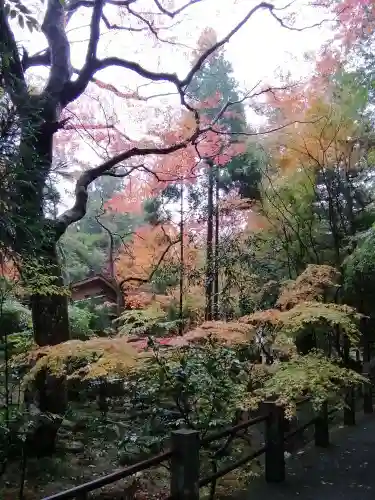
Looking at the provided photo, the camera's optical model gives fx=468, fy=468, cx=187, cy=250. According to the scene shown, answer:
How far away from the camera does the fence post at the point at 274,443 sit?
4.84 meters

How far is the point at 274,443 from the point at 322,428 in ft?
5.18

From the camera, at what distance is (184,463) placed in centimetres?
344

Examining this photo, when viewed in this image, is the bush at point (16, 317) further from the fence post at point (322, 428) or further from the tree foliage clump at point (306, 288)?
the fence post at point (322, 428)

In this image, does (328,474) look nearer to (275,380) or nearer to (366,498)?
(366,498)

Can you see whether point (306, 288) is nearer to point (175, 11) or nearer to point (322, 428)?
point (322, 428)

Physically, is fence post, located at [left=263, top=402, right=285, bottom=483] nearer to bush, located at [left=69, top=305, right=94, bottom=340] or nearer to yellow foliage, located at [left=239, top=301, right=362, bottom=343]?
yellow foliage, located at [left=239, top=301, right=362, bottom=343]

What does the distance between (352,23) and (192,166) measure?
407 cm

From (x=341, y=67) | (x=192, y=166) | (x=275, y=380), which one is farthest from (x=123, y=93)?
(x=275, y=380)

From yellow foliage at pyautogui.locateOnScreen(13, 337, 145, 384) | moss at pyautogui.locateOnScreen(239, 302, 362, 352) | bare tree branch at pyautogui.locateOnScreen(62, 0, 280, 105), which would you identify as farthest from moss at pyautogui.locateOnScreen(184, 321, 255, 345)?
bare tree branch at pyautogui.locateOnScreen(62, 0, 280, 105)

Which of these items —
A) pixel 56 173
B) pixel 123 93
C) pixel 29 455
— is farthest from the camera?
pixel 123 93

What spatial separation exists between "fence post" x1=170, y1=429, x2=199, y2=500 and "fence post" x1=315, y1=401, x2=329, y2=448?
3105 millimetres

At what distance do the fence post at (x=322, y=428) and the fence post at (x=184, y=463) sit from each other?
310cm

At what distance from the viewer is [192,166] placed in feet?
32.4

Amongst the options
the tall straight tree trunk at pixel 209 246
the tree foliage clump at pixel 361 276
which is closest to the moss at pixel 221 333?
the tree foliage clump at pixel 361 276
